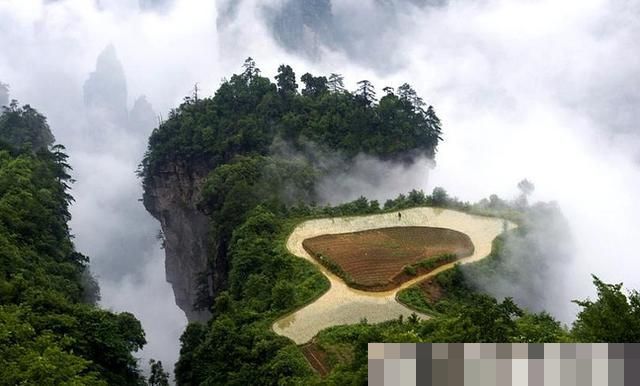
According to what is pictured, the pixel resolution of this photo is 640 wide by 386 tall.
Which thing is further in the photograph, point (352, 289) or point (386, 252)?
point (386, 252)

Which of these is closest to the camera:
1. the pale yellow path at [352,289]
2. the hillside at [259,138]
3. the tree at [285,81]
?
the pale yellow path at [352,289]

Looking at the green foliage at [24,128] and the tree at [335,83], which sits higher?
the tree at [335,83]

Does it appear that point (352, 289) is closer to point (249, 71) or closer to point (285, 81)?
point (285, 81)

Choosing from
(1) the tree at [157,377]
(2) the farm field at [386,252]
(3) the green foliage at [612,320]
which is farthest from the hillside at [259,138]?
(3) the green foliage at [612,320]

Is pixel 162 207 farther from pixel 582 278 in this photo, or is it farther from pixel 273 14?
pixel 273 14

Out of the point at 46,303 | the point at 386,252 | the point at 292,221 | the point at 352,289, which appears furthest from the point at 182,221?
the point at 46,303

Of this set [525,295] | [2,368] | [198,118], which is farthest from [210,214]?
[2,368]

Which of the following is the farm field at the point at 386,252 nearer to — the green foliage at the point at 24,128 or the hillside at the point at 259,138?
the hillside at the point at 259,138
